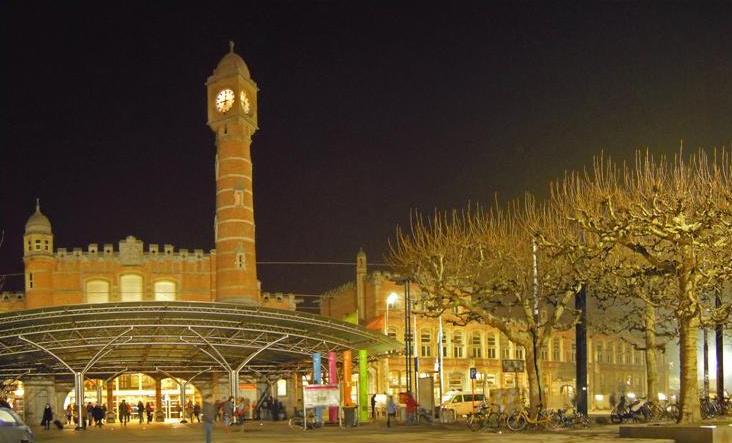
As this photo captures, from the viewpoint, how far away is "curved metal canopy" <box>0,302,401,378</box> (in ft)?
126

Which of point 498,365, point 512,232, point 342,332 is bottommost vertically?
point 498,365

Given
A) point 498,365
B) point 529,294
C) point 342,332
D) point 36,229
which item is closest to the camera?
point 529,294

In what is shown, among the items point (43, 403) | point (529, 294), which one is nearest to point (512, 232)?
point (529, 294)

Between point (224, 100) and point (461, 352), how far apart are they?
26749 millimetres

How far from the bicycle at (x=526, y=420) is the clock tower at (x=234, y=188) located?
37131 mm

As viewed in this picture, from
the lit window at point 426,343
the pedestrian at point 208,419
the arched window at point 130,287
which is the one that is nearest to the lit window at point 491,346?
the lit window at point 426,343

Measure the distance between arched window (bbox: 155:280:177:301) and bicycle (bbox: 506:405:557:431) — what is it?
45.6 meters

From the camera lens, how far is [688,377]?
25766 millimetres

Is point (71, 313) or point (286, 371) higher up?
point (71, 313)

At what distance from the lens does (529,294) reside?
36.5 m

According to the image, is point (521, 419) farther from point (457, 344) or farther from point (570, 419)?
point (457, 344)

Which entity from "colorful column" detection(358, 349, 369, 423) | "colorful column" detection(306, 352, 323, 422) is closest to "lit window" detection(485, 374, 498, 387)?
"colorful column" detection(358, 349, 369, 423)

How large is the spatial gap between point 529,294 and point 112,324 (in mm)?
17480

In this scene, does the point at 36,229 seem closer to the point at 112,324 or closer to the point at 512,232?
the point at 112,324
